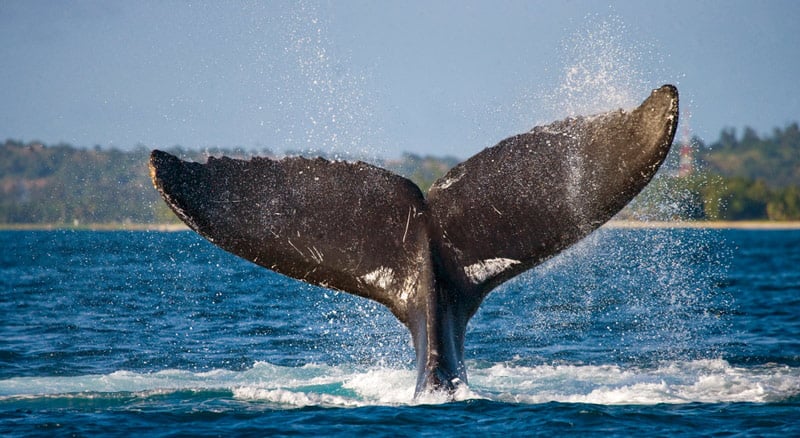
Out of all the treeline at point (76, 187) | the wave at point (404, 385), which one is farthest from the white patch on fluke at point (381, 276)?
the treeline at point (76, 187)

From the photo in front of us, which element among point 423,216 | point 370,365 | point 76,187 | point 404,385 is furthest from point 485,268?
point 76,187

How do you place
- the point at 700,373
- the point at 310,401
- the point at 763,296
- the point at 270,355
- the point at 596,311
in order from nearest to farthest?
the point at 310,401 < the point at 700,373 < the point at 270,355 < the point at 596,311 < the point at 763,296

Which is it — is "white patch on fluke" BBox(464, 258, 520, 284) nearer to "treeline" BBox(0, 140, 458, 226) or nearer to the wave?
the wave

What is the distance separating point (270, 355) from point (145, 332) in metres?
3.23

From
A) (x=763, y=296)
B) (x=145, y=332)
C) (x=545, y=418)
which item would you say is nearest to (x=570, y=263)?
(x=763, y=296)

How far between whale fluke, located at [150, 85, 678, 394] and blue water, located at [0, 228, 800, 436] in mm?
903

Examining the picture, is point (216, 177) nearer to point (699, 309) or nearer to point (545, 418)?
point (545, 418)

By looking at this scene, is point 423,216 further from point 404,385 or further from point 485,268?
point 404,385

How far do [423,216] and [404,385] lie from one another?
211 cm

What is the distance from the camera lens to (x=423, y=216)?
8961 millimetres

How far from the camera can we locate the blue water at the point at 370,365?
29.0 ft

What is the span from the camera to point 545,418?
28.9 ft

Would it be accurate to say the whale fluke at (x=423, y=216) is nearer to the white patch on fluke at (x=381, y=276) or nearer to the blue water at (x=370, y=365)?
the white patch on fluke at (x=381, y=276)

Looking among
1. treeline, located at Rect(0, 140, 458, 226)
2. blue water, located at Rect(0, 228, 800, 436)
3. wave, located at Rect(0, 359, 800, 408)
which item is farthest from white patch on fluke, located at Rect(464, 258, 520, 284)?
treeline, located at Rect(0, 140, 458, 226)
